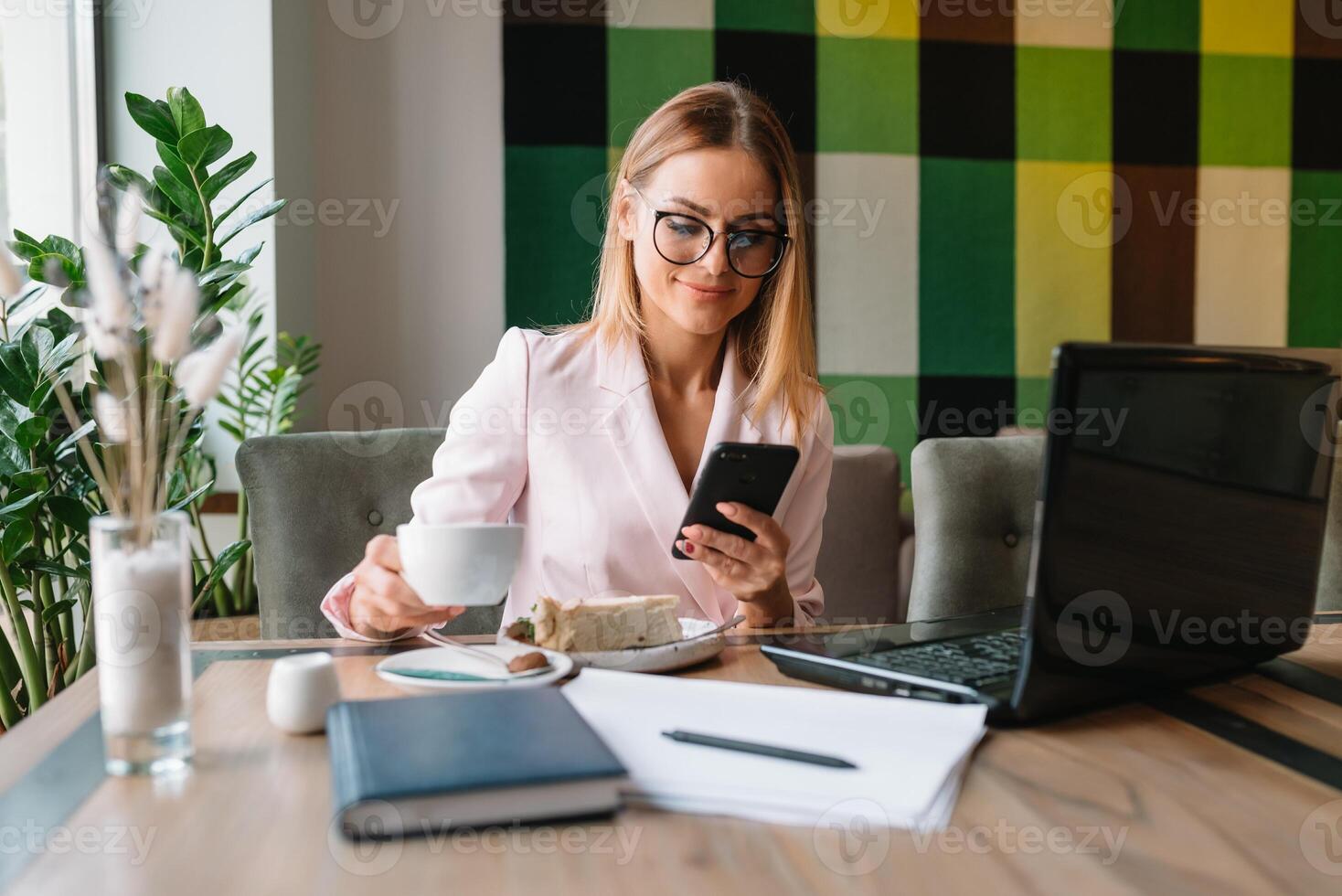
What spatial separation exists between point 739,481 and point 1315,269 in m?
3.35

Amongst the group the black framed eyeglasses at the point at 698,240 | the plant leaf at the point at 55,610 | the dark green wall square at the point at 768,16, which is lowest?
the plant leaf at the point at 55,610

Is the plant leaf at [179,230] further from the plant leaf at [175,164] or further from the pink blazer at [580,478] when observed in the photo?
the pink blazer at [580,478]

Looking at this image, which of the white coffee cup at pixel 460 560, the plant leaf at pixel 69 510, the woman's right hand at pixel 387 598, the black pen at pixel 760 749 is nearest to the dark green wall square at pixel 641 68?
the plant leaf at pixel 69 510

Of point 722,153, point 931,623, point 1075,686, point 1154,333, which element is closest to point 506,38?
point 722,153

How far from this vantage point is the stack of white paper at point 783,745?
64 cm

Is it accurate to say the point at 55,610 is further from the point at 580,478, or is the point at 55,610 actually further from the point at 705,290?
the point at 705,290

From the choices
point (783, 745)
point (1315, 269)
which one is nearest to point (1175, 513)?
point (783, 745)

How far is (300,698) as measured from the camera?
78cm

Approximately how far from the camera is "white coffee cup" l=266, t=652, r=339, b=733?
776 millimetres

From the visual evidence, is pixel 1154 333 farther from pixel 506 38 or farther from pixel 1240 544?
pixel 1240 544

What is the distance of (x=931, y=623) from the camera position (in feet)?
3.75

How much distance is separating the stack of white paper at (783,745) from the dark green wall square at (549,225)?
8.16 ft

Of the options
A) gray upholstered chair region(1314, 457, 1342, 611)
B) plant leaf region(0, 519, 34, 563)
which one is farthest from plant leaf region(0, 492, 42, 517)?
gray upholstered chair region(1314, 457, 1342, 611)

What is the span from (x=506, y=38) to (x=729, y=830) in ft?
9.91
